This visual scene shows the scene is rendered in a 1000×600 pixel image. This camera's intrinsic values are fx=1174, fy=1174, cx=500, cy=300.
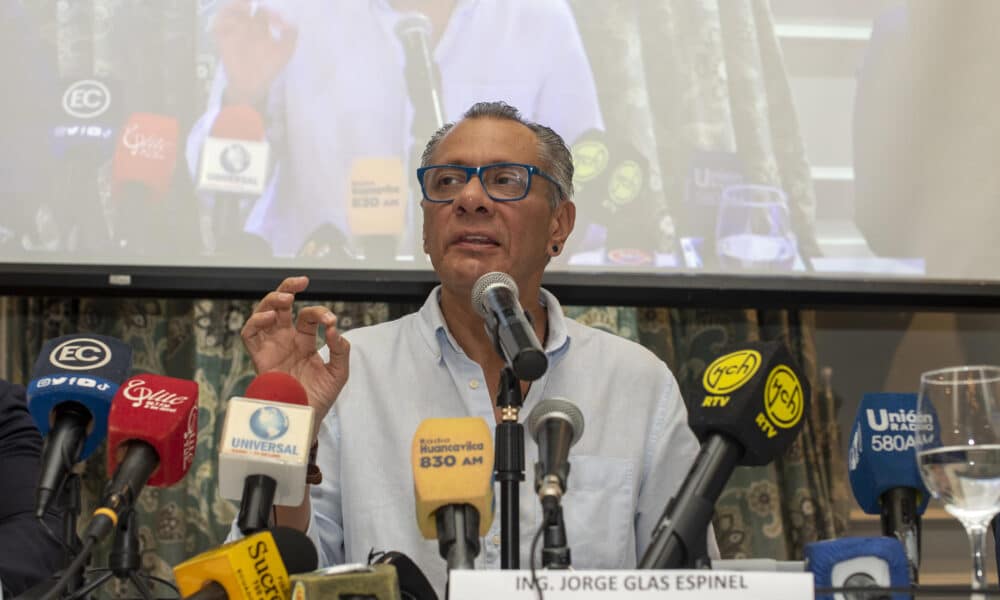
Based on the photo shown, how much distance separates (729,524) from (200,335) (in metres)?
1.58

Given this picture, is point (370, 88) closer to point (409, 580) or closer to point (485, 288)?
point (485, 288)

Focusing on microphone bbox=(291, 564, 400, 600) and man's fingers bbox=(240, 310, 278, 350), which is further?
man's fingers bbox=(240, 310, 278, 350)

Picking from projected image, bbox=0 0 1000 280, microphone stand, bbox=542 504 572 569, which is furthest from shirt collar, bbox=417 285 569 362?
microphone stand, bbox=542 504 572 569

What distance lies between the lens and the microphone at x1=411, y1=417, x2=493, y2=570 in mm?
1179

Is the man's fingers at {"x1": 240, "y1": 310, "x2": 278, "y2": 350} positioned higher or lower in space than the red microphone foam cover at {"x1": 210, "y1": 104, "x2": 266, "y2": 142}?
lower

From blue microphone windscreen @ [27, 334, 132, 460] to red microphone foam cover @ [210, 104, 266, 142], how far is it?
5.34ft

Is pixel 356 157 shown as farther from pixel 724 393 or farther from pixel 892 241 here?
pixel 724 393

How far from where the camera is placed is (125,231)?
3.08 meters

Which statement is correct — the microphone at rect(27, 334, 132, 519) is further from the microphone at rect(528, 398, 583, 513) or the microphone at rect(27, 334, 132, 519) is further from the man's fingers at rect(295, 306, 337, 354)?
the microphone at rect(528, 398, 583, 513)

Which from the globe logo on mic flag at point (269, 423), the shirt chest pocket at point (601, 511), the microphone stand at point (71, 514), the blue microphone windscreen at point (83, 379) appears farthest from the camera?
the shirt chest pocket at point (601, 511)

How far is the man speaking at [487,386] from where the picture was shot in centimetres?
205

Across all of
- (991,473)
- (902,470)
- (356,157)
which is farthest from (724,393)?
(356,157)

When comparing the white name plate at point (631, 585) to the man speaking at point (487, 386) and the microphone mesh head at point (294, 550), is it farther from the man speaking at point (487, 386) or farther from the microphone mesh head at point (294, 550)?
the man speaking at point (487, 386)

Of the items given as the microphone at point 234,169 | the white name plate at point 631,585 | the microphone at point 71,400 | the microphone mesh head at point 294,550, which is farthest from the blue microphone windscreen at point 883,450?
the microphone at point 234,169
